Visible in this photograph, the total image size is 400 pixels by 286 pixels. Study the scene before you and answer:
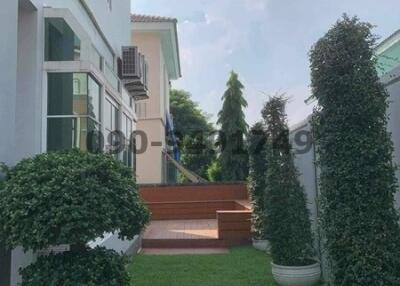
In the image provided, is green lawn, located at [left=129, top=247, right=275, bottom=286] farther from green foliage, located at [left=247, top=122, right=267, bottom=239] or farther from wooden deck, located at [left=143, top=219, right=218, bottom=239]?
wooden deck, located at [left=143, top=219, right=218, bottom=239]

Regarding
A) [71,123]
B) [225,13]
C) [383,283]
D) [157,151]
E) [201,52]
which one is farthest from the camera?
[157,151]

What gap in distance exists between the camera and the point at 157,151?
61.7 ft

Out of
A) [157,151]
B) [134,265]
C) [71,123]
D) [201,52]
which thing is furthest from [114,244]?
[157,151]

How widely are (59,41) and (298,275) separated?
4496 mm

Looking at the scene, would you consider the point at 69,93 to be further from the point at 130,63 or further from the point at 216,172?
the point at 216,172

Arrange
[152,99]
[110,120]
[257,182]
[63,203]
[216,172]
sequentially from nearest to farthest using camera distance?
[63,203] < [110,120] < [257,182] < [152,99] < [216,172]

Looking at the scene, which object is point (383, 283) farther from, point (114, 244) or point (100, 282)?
point (114, 244)

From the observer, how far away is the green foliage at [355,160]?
4.46 metres

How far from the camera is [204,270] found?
313 inches

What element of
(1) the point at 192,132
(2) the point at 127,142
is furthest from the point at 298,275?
(1) the point at 192,132

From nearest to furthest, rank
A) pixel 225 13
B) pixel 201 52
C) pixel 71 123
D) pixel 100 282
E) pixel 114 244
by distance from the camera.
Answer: pixel 100 282, pixel 71 123, pixel 114 244, pixel 225 13, pixel 201 52

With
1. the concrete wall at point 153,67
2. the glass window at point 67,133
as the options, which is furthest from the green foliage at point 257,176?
the concrete wall at point 153,67

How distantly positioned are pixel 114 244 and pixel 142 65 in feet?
16.2

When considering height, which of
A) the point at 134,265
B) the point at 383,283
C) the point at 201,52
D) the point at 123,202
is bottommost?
the point at 134,265
